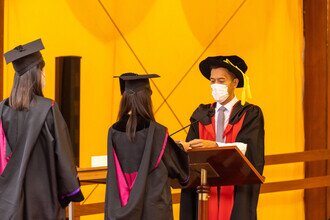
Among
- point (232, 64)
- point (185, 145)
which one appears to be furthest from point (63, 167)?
point (232, 64)

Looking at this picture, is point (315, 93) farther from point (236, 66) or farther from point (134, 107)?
point (134, 107)

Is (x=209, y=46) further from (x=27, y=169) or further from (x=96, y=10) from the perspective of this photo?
(x=27, y=169)

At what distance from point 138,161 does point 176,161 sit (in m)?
0.26

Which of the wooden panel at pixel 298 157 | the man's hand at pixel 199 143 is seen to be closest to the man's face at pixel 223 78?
the man's hand at pixel 199 143

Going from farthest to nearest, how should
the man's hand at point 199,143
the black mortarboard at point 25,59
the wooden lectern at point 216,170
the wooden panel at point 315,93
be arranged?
the wooden panel at point 315,93 → the man's hand at point 199,143 → the wooden lectern at point 216,170 → the black mortarboard at point 25,59

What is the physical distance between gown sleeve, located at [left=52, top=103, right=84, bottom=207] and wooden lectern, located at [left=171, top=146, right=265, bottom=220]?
834mm

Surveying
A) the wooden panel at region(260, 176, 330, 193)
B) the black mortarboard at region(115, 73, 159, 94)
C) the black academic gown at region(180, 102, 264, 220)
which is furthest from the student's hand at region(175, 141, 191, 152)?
the wooden panel at region(260, 176, 330, 193)

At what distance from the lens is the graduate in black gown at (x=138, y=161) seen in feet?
15.4

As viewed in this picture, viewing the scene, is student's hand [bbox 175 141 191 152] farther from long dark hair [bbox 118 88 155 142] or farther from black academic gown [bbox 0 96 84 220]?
black academic gown [bbox 0 96 84 220]

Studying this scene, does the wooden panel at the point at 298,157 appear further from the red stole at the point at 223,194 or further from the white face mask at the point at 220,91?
the white face mask at the point at 220,91

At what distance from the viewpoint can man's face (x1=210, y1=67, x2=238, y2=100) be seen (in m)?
5.85

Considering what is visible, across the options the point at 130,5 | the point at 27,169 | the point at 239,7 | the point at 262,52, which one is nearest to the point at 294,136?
the point at 262,52

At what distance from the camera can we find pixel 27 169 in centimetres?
450

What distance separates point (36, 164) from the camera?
178 inches
